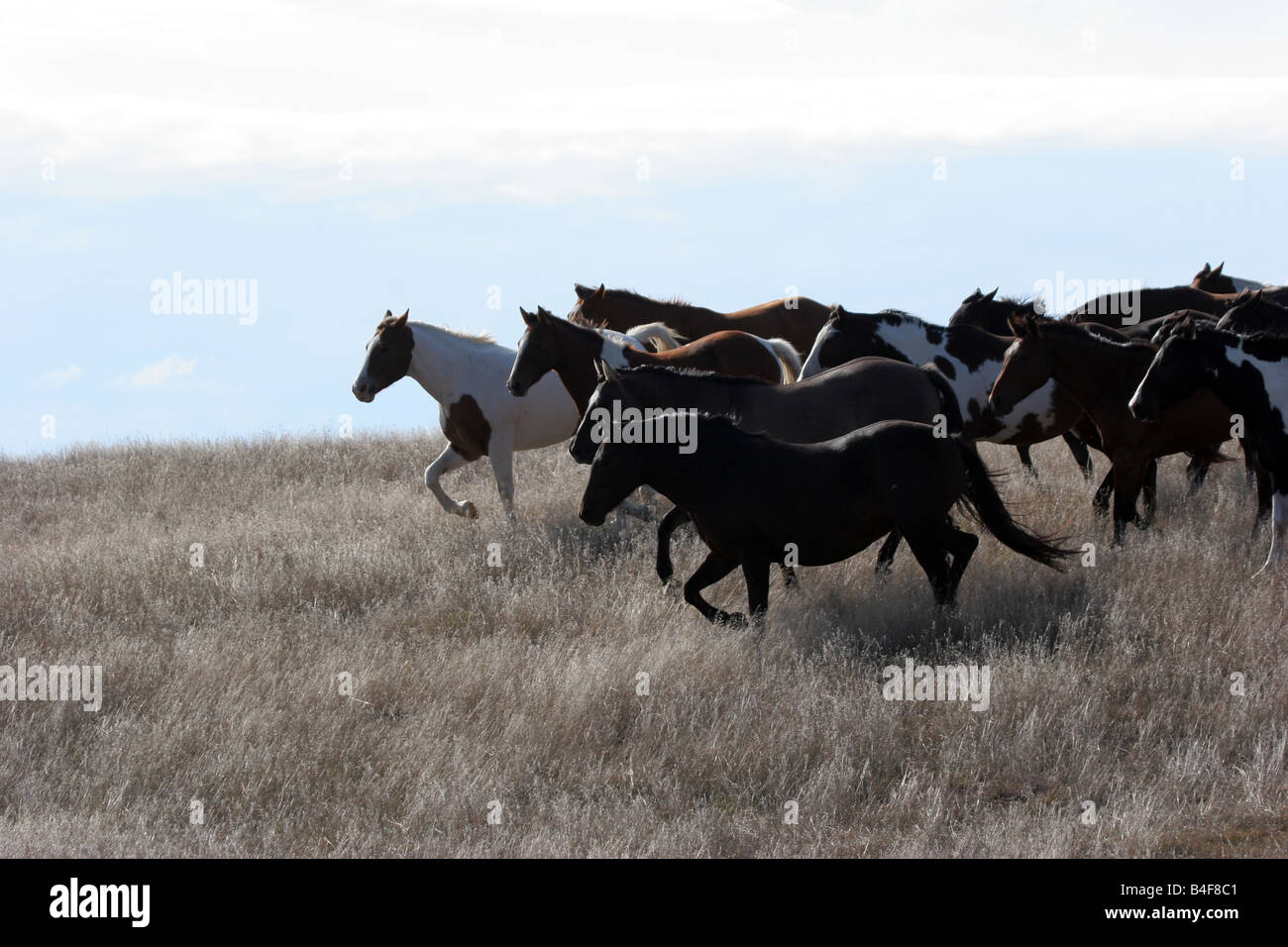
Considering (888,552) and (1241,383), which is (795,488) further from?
Result: (1241,383)

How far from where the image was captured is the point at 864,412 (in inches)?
362

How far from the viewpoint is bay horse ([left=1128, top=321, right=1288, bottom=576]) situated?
28.2ft

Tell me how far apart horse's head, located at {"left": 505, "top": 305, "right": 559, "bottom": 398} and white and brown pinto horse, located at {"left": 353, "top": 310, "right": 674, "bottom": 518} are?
1.46 meters

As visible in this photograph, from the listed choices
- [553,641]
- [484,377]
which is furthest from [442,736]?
[484,377]

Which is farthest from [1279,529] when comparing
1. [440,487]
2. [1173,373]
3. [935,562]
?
[440,487]

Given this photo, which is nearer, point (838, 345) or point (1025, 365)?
point (1025, 365)

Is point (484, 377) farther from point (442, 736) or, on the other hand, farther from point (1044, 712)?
point (1044, 712)

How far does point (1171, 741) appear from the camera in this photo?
6.49 meters

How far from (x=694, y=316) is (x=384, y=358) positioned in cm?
434

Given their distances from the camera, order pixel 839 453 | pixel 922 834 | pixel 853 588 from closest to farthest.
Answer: pixel 922 834 → pixel 839 453 → pixel 853 588

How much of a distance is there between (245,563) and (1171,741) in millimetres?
6876
